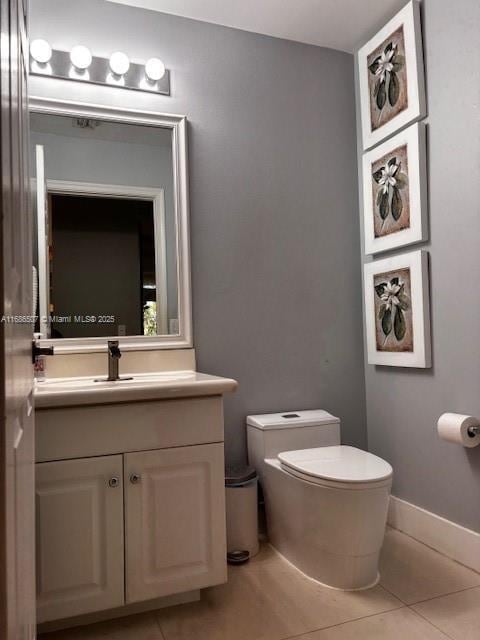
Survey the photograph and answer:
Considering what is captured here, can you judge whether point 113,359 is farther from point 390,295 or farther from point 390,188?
point 390,188

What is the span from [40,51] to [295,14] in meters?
1.18

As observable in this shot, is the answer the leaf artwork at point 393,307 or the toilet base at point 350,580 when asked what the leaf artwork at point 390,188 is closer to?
the leaf artwork at point 393,307

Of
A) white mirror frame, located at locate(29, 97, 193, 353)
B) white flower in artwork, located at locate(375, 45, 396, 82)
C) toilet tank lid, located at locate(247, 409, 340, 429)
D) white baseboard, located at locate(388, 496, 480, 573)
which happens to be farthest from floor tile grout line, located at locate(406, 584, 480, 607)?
white flower in artwork, located at locate(375, 45, 396, 82)

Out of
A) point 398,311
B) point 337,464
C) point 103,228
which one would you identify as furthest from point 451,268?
point 103,228

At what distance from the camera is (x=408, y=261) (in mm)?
2164

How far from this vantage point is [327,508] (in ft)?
5.74

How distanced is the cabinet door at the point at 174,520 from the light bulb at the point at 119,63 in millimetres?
1639

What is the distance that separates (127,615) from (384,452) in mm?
1384

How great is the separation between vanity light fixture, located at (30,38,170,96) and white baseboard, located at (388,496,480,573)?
2222 mm

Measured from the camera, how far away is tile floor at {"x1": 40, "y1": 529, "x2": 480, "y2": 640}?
1.52 metres

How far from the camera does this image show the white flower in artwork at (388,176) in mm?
2248

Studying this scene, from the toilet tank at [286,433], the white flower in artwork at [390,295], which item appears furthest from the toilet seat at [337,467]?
the white flower in artwork at [390,295]

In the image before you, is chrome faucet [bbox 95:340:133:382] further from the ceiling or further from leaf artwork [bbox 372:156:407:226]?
the ceiling

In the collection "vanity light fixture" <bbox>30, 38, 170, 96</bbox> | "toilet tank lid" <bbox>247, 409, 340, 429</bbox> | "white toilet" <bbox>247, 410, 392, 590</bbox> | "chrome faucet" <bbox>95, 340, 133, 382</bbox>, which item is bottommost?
"white toilet" <bbox>247, 410, 392, 590</bbox>
